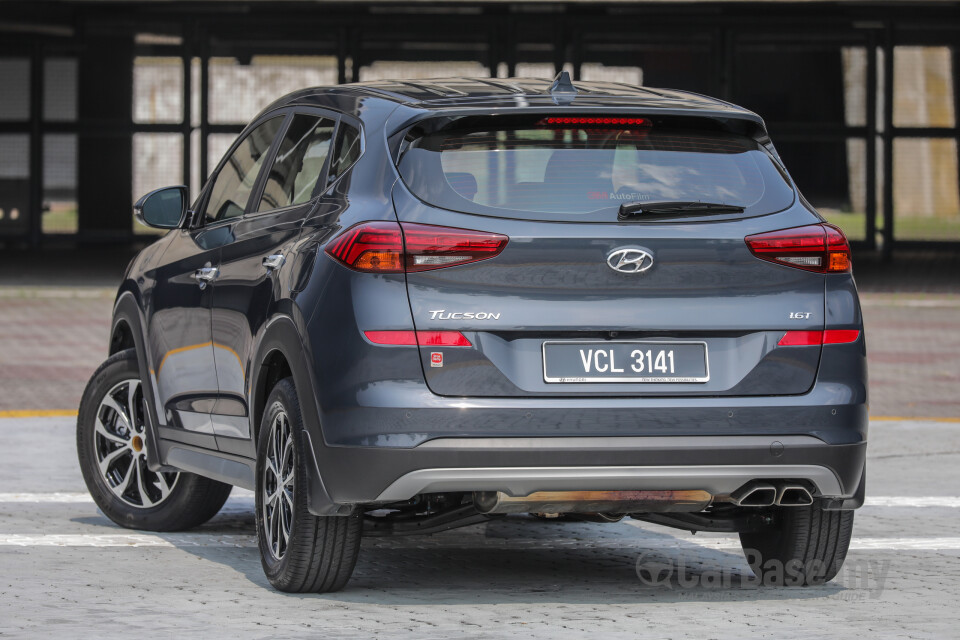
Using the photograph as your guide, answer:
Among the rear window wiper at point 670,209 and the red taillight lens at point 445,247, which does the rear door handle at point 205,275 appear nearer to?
the red taillight lens at point 445,247

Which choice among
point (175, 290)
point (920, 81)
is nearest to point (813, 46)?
point (920, 81)

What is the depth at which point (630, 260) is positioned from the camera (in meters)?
5.62

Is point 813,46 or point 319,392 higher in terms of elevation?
point 813,46

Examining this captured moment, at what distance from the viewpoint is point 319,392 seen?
5645 mm

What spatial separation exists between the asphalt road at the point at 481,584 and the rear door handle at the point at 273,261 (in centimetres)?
114

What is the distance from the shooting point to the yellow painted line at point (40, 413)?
38.1 feet

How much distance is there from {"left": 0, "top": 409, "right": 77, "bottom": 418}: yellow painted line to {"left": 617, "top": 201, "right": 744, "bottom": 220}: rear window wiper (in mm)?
6842

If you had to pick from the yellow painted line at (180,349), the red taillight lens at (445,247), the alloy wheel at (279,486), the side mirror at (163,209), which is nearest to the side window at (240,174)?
the side mirror at (163,209)

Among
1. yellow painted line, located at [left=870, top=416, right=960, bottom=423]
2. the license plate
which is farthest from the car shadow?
yellow painted line, located at [left=870, top=416, right=960, bottom=423]

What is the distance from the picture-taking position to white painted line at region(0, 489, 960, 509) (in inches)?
335

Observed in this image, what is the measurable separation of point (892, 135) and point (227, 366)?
79.2 feet

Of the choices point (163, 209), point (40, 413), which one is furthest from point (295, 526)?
point (40, 413)

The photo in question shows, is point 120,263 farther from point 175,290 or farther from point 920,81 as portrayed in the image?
point 175,290

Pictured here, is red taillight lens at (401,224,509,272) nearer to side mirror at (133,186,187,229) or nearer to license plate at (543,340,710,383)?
license plate at (543,340,710,383)
